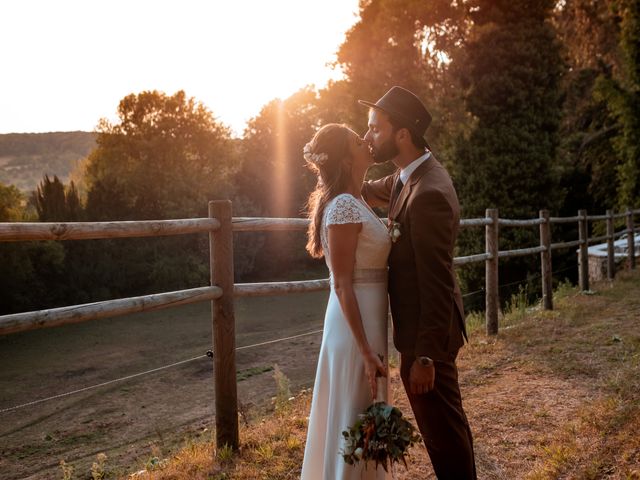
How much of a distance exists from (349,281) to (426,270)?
0.33 meters

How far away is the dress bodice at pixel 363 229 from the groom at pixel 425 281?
56 millimetres

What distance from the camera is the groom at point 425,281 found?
2.28 m

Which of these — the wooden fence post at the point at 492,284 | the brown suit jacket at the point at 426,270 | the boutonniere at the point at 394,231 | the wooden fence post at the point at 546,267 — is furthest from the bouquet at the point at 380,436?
the wooden fence post at the point at 546,267

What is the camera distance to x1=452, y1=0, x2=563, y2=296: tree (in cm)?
1499

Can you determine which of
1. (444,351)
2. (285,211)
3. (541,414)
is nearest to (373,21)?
(285,211)

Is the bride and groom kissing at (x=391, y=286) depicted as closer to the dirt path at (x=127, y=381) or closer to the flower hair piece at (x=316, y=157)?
the flower hair piece at (x=316, y=157)

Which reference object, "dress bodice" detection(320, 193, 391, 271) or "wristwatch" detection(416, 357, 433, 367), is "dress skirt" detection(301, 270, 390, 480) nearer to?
"dress bodice" detection(320, 193, 391, 271)

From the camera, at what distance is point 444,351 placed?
2.32 m

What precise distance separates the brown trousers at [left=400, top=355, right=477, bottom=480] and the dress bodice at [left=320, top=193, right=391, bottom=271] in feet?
1.45

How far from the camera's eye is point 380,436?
2260 mm

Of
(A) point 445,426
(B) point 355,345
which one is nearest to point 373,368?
(B) point 355,345

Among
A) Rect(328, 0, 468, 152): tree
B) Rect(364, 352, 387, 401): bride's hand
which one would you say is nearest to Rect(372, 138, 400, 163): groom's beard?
Rect(364, 352, 387, 401): bride's hand

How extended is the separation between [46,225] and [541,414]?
367 centimetres

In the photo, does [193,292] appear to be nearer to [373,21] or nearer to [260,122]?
[373,21]
